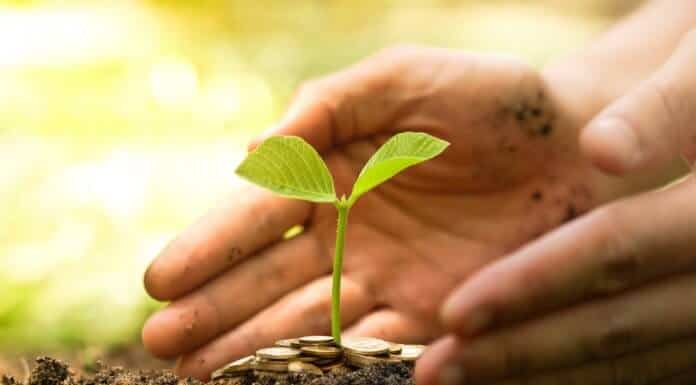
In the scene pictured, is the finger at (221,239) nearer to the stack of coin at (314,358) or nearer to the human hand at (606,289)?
the stack of coin at (314,358)

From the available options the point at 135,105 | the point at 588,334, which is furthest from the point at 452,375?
the point at 135,105

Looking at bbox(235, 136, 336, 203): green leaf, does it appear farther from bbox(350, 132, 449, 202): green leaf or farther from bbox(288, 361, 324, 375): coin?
bbox(288, 361, 324, 375): coin

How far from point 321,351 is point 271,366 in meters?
0.06

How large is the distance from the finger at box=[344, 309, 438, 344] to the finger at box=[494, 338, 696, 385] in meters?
0.39

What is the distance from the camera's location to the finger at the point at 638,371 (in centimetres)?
80

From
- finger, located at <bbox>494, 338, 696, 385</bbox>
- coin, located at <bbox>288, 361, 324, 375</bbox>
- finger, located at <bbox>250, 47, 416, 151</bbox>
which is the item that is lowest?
finger, located at <bbox>494, 338, 696, 385</bbox>

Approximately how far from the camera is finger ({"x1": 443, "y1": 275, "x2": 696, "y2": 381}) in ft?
2.42

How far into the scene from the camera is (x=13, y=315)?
2.02m

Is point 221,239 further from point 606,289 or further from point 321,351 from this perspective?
point 606,289

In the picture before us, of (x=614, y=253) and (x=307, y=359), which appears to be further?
(x=307, y=359)

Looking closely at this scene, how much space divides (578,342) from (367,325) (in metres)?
0.48

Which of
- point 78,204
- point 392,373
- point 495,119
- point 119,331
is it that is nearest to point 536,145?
point 495,119

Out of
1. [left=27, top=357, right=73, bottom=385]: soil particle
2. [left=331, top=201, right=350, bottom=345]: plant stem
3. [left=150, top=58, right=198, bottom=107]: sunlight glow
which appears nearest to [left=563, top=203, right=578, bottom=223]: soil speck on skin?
[left=331, top=201, right=350, bottom=345]: plant stem

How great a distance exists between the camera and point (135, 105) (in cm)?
264
